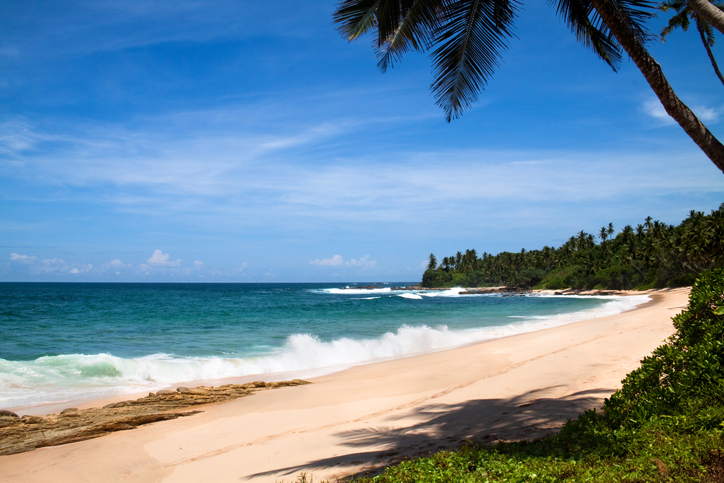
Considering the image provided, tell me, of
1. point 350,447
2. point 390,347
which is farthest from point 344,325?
point 350,447

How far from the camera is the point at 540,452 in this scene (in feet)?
12.2

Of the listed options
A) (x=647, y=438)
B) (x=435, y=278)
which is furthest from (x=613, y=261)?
(x=647, y=438)

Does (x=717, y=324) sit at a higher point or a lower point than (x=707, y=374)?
higher

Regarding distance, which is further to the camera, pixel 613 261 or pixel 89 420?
pixel 613 261

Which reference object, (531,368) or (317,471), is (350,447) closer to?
(317,471)

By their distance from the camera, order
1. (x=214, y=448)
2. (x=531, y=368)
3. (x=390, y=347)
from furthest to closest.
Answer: (x=390, y=347), (x=531, y=368), (x=214, y=448)

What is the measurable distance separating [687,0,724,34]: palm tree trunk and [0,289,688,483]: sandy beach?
461 centimetres

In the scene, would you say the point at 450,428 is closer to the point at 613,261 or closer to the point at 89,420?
the point at 89,420

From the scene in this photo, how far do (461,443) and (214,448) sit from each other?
12.4 ft

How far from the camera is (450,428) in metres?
5.78

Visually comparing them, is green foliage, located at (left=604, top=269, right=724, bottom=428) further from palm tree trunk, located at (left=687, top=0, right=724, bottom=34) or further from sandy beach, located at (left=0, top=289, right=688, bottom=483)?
palm tree trunk, located at (left=687, top=0, right=724, bottom=34)

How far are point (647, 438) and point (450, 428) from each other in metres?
2.72

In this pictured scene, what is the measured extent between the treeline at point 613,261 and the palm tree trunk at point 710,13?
41013 mm

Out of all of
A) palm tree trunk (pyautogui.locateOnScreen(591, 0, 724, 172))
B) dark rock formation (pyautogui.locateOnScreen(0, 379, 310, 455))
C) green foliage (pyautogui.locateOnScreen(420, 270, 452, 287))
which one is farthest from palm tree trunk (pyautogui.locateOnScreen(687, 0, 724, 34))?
green foliage (pyautogui.locateOnScreen(420, 270, 452, 287))
